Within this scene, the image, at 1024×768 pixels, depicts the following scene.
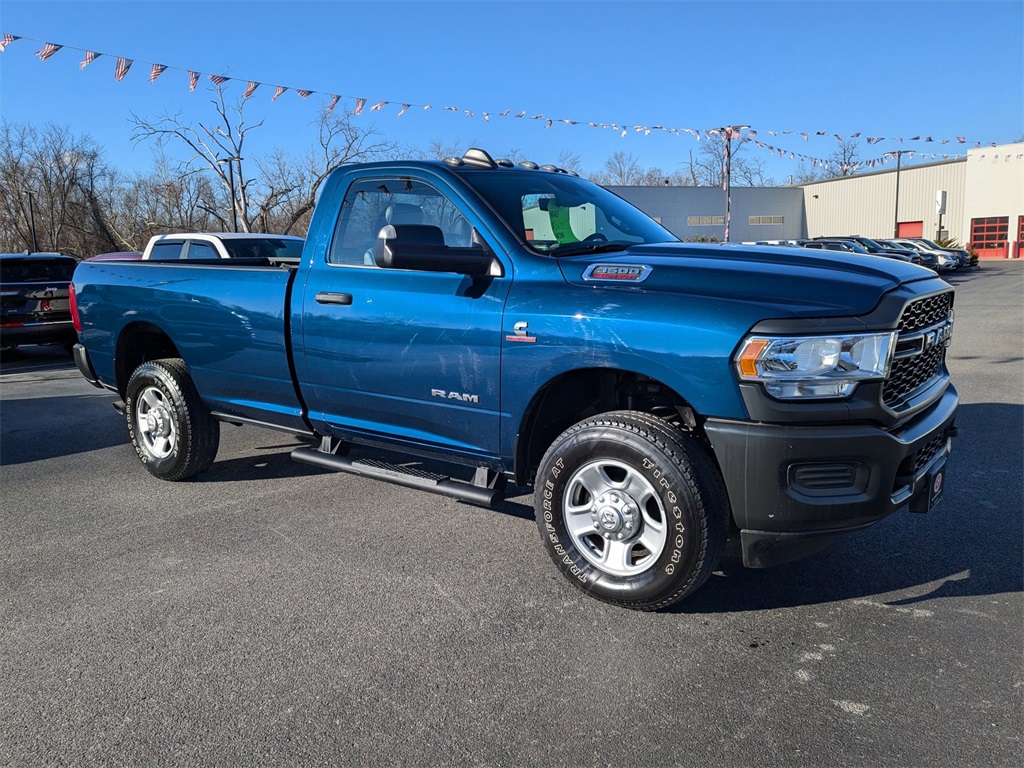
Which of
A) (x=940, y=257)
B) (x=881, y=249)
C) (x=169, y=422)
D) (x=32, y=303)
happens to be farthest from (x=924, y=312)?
(x=940, y=257)

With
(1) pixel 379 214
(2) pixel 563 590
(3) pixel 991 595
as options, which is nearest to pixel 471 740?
(2) pixel 563 590

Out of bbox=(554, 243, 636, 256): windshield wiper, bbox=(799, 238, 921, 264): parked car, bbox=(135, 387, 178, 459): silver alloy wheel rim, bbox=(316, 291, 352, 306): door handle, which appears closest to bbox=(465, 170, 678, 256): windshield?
bbox=(554, 243, 636, 256): windshield wiper

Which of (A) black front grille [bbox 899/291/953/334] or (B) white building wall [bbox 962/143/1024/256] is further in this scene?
(B) white building wall [bbox 962/143/1024/256]

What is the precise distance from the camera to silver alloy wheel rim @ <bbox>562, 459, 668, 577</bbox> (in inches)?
136

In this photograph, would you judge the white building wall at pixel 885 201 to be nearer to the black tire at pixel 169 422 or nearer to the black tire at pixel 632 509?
the black tire at pixel 169 422

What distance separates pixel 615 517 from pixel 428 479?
1.12 m

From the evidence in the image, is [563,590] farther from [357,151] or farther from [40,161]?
[40,161]

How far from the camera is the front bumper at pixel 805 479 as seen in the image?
3082 millimetres

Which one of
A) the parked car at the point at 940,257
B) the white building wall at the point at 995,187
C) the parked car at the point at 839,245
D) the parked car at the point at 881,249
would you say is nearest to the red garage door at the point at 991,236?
the white building wall at the point at 995,187

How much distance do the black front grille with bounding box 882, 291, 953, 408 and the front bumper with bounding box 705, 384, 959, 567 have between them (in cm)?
18

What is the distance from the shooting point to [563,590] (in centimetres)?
377

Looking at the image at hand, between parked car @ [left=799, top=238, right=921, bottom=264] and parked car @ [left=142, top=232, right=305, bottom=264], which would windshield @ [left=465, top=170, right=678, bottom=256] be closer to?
parked car @ [left=142, top=232, right=305, bottom=264]

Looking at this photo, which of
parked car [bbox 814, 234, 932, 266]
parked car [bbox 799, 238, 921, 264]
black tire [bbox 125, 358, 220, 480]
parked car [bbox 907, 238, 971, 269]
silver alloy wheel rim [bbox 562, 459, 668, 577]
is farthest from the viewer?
parked car [bbox 907, 238, 971, 269]

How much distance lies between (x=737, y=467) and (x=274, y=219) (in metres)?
43.7
